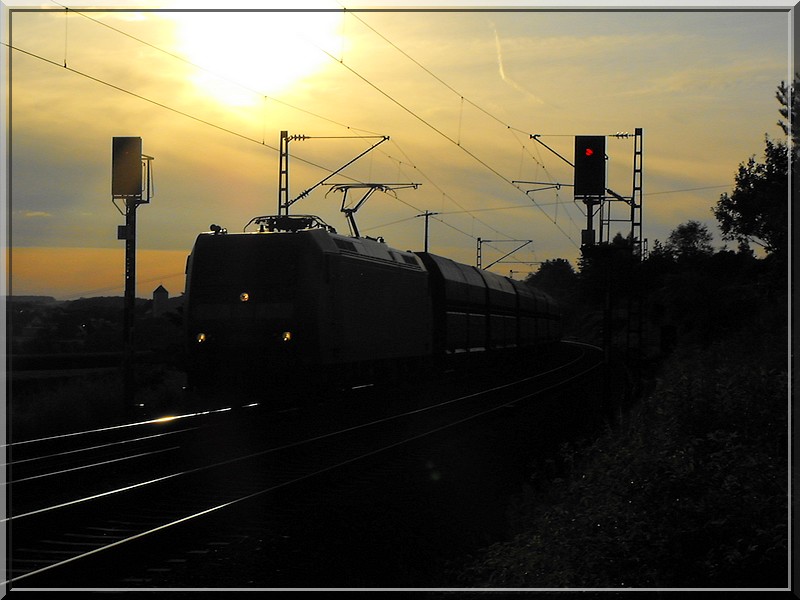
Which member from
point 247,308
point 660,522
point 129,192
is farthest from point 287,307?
point 660,522

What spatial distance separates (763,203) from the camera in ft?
137

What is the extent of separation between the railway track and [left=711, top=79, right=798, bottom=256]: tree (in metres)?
15.8

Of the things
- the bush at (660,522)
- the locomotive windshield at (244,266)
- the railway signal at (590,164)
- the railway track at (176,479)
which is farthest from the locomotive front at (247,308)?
the bush at (660,522)

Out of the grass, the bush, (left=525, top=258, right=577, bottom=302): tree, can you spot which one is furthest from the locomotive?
(left=525, top=258, right=577, bottom=302): tree

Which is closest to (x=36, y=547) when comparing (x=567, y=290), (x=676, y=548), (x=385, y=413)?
(x=676, y=548)

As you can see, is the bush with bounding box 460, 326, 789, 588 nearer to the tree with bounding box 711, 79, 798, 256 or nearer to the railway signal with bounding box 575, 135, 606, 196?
the railway signal with bounding box 575, 135, 606, 196

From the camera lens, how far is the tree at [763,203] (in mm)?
35406

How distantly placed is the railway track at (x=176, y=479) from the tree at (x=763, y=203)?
621 inches

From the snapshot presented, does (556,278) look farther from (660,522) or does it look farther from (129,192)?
(660,522)

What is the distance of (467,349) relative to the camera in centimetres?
3650

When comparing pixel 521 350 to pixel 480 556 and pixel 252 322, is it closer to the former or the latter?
pixel 252 322

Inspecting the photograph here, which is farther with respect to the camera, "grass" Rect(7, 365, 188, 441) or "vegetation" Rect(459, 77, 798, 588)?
"grass" Rect(7, 365, 188, 441)

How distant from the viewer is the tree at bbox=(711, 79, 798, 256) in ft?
Result: 116

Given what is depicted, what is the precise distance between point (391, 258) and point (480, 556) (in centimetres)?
1838
